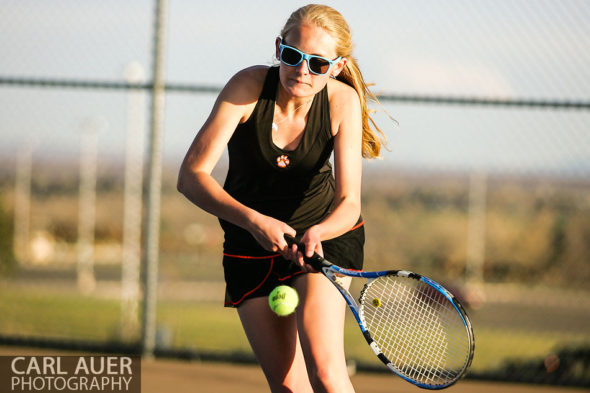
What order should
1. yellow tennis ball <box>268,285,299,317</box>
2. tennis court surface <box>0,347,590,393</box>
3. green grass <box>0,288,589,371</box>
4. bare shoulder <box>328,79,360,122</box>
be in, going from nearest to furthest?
yellow tennis ball <box>268,285,299,317</box> → bare shoulder <box>328,79,360,122</box> → tennis court surface <box>0,347,590,393</box> → green grass <box>0,288,589,371</box>

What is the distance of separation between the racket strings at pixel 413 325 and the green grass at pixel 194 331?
4.57 meters

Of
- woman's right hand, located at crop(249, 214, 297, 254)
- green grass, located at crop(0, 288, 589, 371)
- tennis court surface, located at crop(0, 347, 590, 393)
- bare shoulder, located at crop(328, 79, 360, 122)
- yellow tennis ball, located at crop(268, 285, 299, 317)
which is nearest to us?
woman's right hand, located at crop(249, 214, 297, 254)

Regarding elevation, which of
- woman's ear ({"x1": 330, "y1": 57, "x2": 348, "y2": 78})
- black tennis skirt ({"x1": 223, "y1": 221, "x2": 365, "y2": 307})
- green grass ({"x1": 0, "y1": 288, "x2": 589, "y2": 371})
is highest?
woman's ear ({"x1": 330, "y1": 57, "x2": 348, "y2": 78})

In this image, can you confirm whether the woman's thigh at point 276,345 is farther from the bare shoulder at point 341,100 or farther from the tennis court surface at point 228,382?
the tennis court surface at point 228,382

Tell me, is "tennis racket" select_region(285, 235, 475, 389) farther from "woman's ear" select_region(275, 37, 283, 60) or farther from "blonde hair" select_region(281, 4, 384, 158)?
"woman's ear" select_region(275, 37, 283, 60)

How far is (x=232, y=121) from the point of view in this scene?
3057 millimetres

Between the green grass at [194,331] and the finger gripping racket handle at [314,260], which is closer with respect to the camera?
the finger gripping racket handle at [314,260]

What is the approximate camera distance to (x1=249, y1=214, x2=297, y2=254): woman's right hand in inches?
113

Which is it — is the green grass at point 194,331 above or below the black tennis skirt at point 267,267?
below

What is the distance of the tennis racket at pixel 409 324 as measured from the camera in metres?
3.19

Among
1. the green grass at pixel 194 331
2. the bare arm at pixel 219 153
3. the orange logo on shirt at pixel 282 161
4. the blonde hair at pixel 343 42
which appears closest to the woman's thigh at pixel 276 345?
the bare arm at pixel 219 153

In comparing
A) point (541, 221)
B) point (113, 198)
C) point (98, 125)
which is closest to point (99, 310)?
point (98, 125)

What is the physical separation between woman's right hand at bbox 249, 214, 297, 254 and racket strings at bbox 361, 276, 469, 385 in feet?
1.65

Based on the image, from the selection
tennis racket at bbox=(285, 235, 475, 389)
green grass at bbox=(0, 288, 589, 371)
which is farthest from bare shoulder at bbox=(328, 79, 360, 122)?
green grass at bbox=(0, 288, 589, 371)
